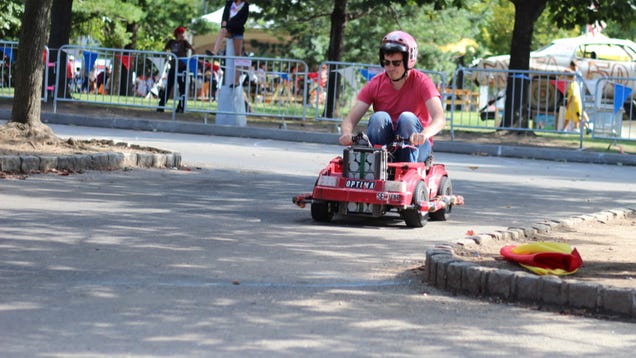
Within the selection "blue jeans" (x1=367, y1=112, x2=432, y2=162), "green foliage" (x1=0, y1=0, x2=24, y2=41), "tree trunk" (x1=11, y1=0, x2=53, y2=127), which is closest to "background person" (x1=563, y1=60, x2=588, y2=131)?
"tree trunk" (x1=11, y1=0, x2=53, y2=127)

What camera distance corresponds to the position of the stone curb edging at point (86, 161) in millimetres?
11703

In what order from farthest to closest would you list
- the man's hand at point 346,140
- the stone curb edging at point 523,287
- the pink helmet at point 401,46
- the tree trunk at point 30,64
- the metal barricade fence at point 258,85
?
1. the metal barricade fence at point 258,85
2. the tree trunk at point 30,64
3. the pink helmet at point 401,46
4. the man's hand at point 346,140
5. the stone curb edging at point 523,287

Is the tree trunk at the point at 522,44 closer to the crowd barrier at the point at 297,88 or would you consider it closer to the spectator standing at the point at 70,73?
the crowd barrier at the point at 297,88

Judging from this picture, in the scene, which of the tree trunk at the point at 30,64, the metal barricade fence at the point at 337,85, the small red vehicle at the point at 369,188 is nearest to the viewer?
the small red vehicle at the point at 369,188

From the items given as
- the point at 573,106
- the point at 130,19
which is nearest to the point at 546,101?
the point at 573,106

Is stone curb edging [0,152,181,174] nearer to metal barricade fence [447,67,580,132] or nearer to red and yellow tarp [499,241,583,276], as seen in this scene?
red and yellow tarp [499,241,583,276]

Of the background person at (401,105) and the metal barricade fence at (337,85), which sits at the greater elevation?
the metal barricade fence at (337,85)

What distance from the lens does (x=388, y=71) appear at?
9836mm

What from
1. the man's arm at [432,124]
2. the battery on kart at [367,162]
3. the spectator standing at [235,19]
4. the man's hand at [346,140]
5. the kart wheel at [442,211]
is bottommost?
the kart wheel at [442,211]

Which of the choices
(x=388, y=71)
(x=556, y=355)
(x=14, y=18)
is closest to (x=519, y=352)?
(x=556, y=355)

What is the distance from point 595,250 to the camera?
7.95 metres

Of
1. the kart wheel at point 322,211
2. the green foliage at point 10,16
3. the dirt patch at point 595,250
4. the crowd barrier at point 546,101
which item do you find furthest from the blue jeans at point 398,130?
the green foliage at point 10,16

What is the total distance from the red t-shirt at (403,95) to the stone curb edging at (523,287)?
10.3 ft

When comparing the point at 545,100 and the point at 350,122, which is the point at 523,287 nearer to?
the point at 350,122
